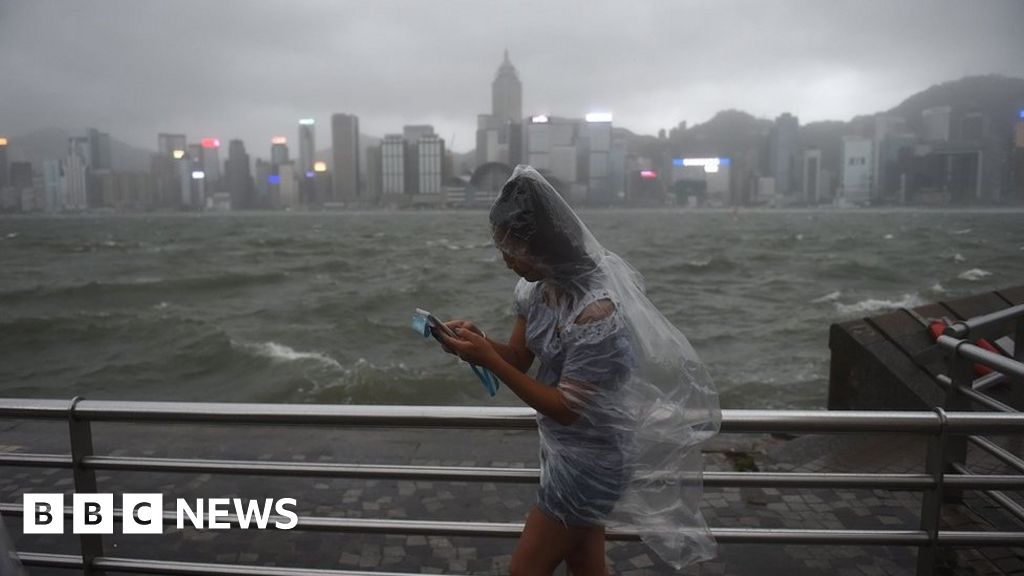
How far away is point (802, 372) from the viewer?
1385 cm

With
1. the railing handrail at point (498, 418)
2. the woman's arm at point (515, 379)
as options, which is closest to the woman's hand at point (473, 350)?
the woman's arm at point (515, 379)

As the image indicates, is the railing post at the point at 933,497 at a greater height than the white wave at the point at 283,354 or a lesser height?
greater

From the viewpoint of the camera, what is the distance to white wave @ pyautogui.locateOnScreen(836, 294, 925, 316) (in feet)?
74.7

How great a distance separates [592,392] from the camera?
177cm

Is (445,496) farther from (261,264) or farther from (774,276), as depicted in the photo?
(261,264)

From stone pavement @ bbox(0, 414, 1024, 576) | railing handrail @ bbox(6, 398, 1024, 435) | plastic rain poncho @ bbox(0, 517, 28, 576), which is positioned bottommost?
stone pavement @ bbox(0, 414, 1024, 576)

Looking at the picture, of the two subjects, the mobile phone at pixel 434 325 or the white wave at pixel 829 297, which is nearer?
the mobile phone at pixel 434 325

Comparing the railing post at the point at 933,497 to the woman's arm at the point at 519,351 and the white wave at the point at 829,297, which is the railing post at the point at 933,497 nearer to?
the woman's arm at the point at 519,351

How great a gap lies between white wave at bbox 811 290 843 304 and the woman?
84.5 feet

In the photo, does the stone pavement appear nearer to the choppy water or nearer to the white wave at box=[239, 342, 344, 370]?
the choppy water

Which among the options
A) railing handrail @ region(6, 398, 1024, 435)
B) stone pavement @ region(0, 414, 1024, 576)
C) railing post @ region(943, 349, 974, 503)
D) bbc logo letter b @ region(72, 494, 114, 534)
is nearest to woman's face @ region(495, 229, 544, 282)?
railing handrail @ region(6, 398, 1024, 435)

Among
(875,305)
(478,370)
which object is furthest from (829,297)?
(478,370)

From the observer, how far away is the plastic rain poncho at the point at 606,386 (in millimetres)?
1783

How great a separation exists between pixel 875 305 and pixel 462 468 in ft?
81.4
